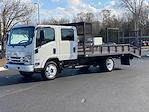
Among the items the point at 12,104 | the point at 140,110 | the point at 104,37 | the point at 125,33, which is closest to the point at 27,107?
the point at 12,104

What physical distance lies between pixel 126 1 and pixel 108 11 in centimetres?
1723

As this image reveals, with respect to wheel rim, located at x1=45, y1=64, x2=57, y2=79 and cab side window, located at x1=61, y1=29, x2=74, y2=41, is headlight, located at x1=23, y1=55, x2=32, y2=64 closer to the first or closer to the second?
wheel rim, located at x1=45, y1=64, x2=57, y2=79

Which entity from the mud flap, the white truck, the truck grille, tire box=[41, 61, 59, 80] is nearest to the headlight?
the white truck

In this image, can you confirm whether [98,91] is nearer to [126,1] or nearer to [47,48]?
[47,48]

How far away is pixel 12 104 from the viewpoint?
1057cm

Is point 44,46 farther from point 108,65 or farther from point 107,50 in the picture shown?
point 108,65

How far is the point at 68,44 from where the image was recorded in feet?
59.3

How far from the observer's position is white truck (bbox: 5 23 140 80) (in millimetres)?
16375

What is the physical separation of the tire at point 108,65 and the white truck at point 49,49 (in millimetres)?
584

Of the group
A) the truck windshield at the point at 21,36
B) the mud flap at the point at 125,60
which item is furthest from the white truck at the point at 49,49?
the mud flap at the point at 125,60

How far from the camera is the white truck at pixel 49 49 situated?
1638 centimetres

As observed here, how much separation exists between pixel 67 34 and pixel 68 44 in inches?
19.7

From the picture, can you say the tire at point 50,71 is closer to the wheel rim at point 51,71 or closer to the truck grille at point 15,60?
the wheel rim at point 51,71

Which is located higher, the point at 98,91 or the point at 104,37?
the point at 104,37
